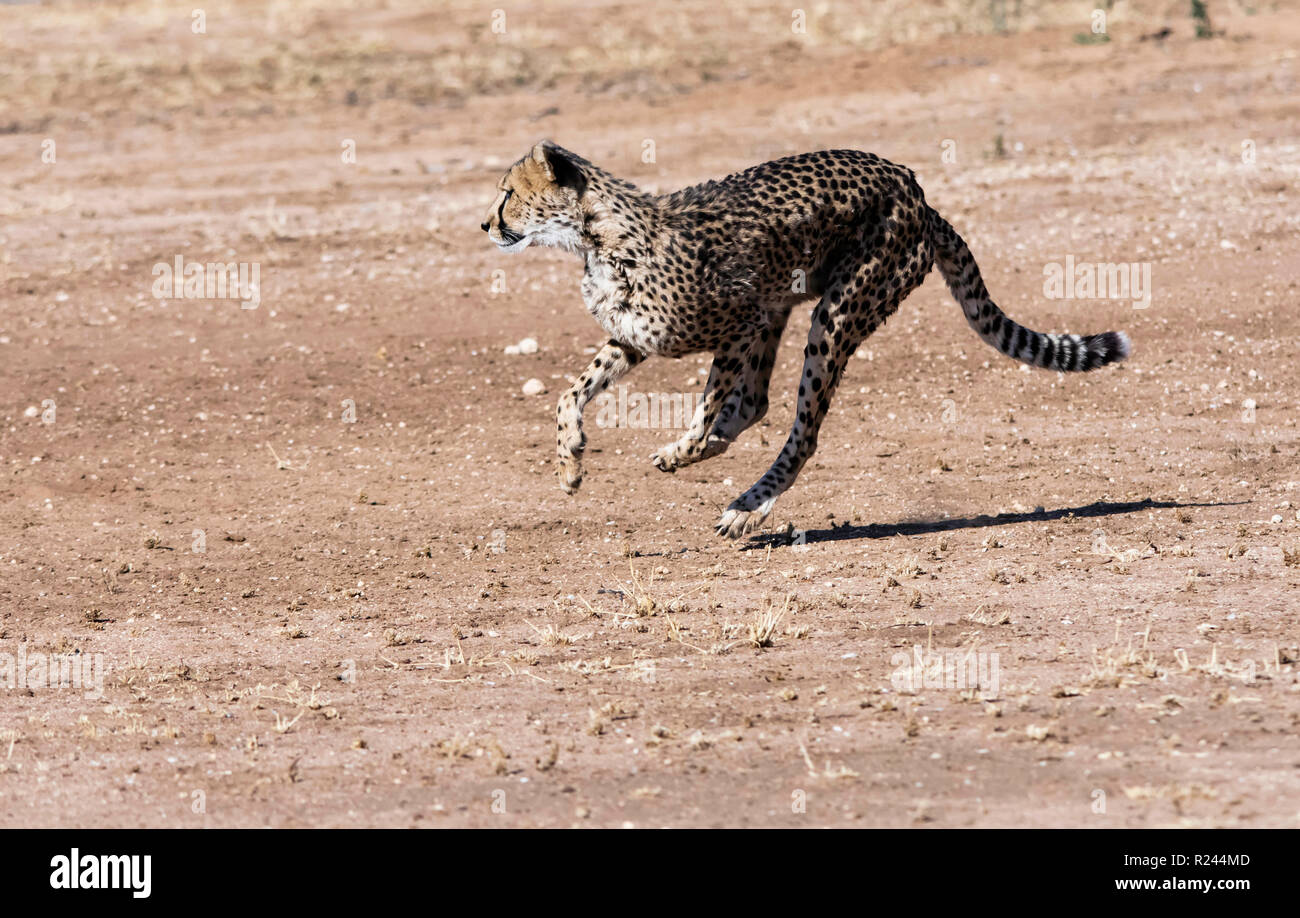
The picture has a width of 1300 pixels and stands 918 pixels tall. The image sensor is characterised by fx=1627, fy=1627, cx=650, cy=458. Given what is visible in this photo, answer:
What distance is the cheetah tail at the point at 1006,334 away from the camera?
7.90 meters

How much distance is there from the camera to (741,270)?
24.4 ft

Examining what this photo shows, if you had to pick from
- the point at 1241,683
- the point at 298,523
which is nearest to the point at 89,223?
the point at 298,523

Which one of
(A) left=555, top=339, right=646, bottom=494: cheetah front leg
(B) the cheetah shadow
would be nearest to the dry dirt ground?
(B) the cheetah shadow

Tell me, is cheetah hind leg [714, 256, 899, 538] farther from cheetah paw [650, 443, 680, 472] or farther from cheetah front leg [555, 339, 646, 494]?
cheetah front leg [555, 339, 646, 494]

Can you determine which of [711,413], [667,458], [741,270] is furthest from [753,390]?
[741,270]

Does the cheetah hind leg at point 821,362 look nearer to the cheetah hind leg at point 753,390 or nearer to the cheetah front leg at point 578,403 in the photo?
the cheetah hind leg at point 753,390

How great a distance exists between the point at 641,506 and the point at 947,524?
5.44 ft

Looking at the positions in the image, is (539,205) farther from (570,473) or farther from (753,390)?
(753,390)

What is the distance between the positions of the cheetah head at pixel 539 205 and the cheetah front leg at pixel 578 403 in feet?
1.78

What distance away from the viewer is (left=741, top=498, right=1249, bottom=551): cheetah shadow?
7926mm

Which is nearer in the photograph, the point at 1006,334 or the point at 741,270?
the point at 741,270

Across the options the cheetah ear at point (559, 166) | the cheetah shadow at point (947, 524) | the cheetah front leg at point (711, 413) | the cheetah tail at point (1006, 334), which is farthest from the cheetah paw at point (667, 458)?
the cheetah tail at point (1006, 334)

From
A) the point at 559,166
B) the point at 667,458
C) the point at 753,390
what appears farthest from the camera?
the point at 753,390

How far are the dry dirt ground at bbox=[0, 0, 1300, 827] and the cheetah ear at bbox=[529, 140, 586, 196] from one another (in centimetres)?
181
